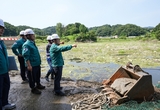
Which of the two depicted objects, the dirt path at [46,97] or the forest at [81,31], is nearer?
the dirt path at [46,97]

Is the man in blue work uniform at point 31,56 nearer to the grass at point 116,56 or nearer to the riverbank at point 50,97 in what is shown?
the riverbank at point 50,97

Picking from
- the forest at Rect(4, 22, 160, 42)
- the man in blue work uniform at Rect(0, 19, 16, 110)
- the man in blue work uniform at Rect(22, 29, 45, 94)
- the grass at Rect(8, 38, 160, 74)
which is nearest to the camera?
the man in blue work uniform at Rect(0, 19, 16, 110)

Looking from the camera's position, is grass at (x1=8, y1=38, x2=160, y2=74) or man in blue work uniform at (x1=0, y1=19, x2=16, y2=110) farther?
grass at (x1=8, y1=38, x2=160, y2=74)

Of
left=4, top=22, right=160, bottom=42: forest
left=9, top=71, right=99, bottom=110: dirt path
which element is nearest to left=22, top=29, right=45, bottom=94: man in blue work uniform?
left=9, top=71, right=99, bottom=110: dirt path

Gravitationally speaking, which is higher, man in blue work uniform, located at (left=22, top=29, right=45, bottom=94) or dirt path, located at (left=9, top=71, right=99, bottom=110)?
man in blue work uniform, located at (left=22, top=29, right=45, bottom=94)

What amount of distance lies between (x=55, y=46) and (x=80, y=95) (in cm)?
158

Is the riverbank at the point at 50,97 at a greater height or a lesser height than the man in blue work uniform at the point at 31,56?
lesser

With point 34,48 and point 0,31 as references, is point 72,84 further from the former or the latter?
point 0,31

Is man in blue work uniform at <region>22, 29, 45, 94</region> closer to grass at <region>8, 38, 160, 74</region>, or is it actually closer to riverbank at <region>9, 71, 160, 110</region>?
riverbank at <region>9, 71, 160, 110</region>

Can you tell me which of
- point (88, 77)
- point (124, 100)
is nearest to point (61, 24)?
point (88, 77)

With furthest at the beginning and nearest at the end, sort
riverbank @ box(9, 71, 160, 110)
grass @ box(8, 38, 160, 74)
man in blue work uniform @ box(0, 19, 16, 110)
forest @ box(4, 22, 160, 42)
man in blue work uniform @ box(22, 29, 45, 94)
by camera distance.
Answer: forest @ box(4, 22, 160, 42) < grass @ box(8, 38, 160, 74) < man in blue work uniform @ box(22, 29, 45, 94) < riverbank @ box(9, 71, 160, 110) < man in blue work uniform @ box(0, 19, 16, 110)

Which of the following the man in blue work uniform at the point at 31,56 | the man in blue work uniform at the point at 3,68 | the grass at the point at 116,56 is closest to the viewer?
the man in blue work uniform at the point at 3,68

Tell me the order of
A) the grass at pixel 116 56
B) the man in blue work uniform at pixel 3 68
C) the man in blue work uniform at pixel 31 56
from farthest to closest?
the grass at pixel 116 56
the man in blue work uniform at pixel 31 56
the man in blue work uniform at pixel 3 68

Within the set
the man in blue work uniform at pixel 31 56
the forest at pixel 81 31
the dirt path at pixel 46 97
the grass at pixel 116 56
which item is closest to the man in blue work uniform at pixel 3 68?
the dirt path at pixel 46 97
